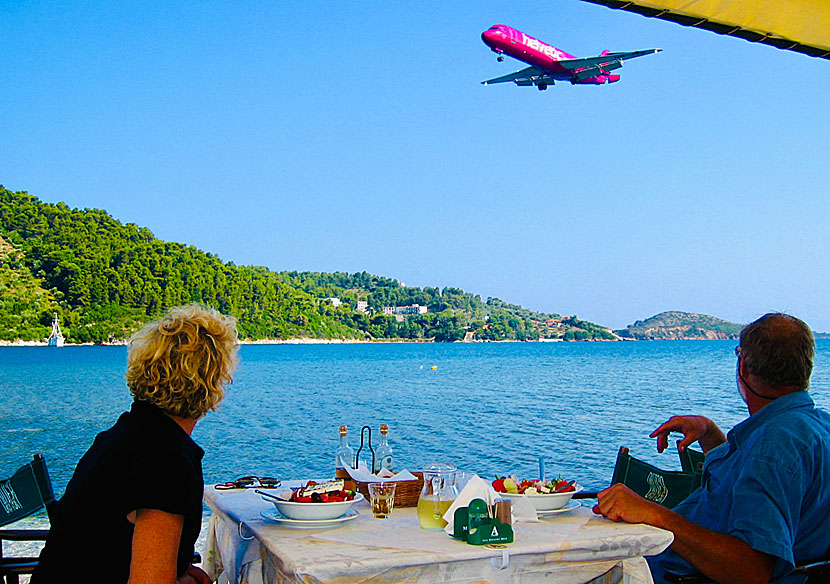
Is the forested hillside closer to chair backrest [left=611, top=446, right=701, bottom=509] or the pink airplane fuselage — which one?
the pink airplane fuselage

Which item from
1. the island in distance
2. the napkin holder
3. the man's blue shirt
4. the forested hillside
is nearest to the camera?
the napkin holder

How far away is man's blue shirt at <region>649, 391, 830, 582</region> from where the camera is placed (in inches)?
69.4

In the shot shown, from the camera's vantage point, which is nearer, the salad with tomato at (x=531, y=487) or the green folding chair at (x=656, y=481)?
the salad with tomato at (x=531, y=487)

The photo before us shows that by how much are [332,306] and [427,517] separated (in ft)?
243

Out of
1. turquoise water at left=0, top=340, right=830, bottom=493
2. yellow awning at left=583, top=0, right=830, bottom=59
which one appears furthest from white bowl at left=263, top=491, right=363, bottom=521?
turquoise water at left=0, top=340, right=830, bottom=493

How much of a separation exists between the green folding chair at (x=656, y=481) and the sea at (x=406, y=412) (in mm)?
5107

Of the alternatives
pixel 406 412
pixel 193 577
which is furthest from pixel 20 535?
pixel 406 412

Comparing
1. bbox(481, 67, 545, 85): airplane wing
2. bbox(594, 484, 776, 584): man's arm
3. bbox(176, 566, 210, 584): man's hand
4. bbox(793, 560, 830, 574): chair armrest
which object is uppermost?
bbox(481, 67, 545, 85): airplane wing

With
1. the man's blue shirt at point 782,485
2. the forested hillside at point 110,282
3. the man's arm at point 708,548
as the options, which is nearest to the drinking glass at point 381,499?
the man's arm at point 708,548

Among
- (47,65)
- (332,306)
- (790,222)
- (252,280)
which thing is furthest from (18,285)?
(790,222)

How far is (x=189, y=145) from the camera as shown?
213 ft

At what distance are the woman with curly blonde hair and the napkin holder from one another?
A: 22.2 inches

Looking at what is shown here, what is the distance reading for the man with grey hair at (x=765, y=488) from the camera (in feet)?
5.83

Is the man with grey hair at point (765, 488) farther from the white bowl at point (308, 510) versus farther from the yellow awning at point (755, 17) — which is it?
the yellow awning at point (755, 17)
